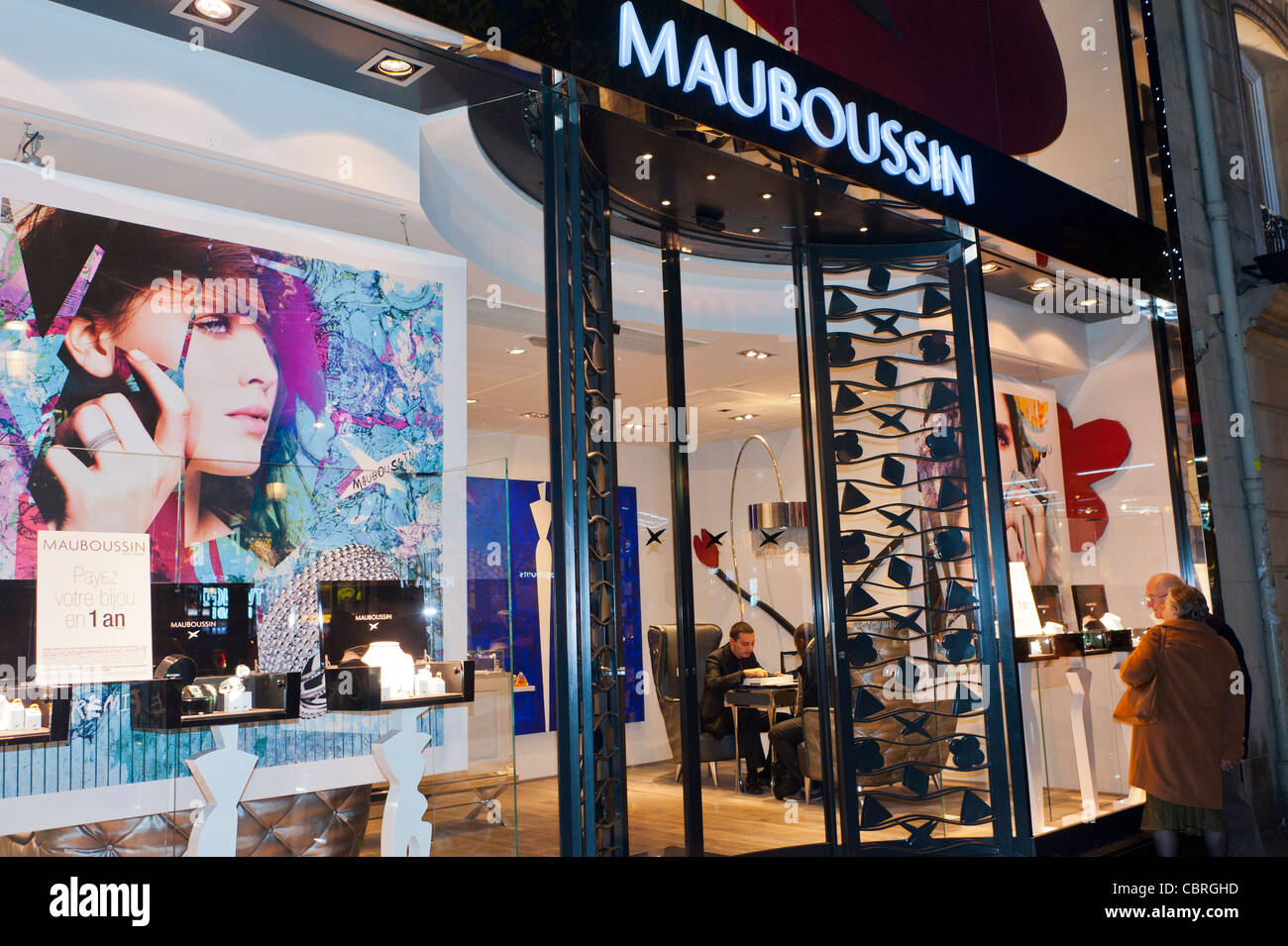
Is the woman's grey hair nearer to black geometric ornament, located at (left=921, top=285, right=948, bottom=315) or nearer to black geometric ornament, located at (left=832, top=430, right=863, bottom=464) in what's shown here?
black geometric ornament, located at (left=832, top=430, right=863, bottom=464)

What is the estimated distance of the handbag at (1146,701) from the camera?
14.7 feet

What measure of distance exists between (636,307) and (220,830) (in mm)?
2675

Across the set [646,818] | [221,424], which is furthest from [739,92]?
[646,818]

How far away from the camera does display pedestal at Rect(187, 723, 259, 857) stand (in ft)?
9.95

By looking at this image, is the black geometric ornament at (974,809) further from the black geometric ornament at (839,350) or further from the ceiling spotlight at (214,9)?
the ceiling spotlight at (214,9)

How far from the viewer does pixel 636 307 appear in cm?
450

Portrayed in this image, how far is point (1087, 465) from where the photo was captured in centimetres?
707

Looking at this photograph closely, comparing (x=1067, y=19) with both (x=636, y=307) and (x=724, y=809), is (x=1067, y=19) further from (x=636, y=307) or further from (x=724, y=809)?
(x=724, y=809)

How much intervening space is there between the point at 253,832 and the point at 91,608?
0.86m

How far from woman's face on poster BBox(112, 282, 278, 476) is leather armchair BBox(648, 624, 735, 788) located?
6.14 ft

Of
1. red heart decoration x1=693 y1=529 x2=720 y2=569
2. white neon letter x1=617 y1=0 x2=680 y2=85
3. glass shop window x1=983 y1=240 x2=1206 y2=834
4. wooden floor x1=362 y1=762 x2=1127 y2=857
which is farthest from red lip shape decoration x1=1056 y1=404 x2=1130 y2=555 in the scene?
white neon letter x1=617 y1=0 x2=680 y2=85

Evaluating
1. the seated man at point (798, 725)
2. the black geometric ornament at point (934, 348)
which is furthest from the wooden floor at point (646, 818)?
the black geometric ornament at point (934, 348)

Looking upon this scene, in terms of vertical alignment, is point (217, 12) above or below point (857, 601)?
above

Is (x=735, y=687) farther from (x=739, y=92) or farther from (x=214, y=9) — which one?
(x=214, y=9)
